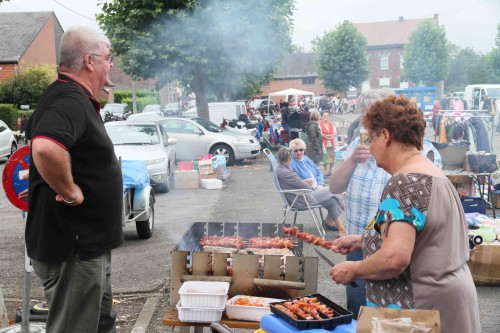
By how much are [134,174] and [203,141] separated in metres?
10.4

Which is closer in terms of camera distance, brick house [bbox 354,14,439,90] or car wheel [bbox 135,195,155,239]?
car wheel [bbox 135,195,155,239]

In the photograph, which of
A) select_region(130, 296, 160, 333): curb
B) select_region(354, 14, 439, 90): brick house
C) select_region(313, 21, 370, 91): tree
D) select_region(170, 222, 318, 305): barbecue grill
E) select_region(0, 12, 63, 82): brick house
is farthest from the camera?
select_region(354, 14, 439, 90): brick house

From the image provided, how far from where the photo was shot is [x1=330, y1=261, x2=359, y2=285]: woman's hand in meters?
2.87

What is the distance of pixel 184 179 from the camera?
49.3ft

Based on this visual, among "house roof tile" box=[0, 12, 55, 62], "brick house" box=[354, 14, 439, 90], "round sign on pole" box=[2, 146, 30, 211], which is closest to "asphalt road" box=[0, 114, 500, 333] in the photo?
"round sign on pole" box=[2, 146, 30, 211]

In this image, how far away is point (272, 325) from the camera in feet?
11.3

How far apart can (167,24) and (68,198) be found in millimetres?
16187

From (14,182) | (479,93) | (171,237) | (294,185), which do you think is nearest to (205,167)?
(171,237)

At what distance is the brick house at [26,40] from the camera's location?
142ft

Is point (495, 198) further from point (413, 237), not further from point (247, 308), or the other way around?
point (413, 237)

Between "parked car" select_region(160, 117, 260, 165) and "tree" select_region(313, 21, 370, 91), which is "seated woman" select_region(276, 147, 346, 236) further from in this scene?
"tree" select_region(313, 21, 370, 91)

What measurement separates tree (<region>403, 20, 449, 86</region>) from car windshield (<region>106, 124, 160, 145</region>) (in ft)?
193

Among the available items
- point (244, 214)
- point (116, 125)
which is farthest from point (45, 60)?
point (244, 214)

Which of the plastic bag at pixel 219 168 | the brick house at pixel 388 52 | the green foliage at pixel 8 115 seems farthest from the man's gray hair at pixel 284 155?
the brick house at pixel 388 52
